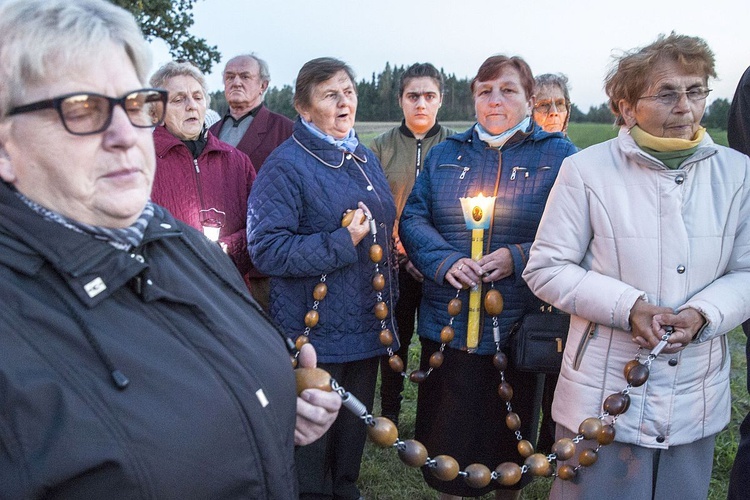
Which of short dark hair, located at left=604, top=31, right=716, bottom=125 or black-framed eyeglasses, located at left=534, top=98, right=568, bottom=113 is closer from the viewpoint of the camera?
short dark hair, located at left=604, top=31, right=716, bottom=125

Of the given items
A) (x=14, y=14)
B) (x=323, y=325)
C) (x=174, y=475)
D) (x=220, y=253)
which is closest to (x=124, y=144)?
(x=14, y=14)

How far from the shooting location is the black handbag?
295 cm

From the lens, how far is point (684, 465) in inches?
98.7

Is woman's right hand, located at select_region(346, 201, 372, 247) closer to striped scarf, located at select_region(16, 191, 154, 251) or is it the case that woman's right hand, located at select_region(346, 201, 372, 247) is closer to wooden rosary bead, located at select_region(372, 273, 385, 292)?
wooden rosary bead, located at select_region(372, 273, 385, 292)

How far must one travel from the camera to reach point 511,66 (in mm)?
3393

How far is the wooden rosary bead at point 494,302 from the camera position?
3.11 meters

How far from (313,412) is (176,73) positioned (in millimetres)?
2874

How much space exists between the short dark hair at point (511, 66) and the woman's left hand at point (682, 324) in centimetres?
152

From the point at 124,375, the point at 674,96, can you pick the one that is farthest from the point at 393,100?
the point at 124,375

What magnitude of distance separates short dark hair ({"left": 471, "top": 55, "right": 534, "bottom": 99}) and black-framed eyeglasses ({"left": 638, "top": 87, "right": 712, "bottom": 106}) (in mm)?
973

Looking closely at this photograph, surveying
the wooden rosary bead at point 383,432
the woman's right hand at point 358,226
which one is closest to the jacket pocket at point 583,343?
the wooden rosary bead at point 383,432

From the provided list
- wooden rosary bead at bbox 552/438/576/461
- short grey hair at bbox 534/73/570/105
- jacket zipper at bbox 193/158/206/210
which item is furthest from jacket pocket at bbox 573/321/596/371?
short grey hair at bbox 534/73/570/105

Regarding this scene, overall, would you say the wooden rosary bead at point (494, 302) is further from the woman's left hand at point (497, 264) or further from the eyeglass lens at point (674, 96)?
the eyeglass lens at point (674, 96)

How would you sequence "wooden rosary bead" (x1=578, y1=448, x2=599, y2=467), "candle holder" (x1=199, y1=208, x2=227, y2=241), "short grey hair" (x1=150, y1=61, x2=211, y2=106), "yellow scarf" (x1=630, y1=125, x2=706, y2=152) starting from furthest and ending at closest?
1. "short grey hair" (x1=150, y1=61, x2=211, y2=106)
2. "candle holder" (x1=199, y1=208, x2=227, y2=241)
3. "wooden rosary bead" (x1=578, y1=448, x2=599, y2=467)
4. "yellow scarf" (x1=630, y1=125, x2=706, y2=152)
